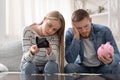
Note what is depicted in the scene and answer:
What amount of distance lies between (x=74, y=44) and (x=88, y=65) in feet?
0.61

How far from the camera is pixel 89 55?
1.70 m

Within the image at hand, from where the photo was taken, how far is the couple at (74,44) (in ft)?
5.12

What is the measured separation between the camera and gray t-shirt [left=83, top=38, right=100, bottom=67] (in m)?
1.68

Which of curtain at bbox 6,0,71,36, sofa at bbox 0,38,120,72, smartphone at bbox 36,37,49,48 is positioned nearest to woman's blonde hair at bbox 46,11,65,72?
smartphone at bbox 36,37,49,48

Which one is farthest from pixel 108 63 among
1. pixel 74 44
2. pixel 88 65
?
pixel 74 44

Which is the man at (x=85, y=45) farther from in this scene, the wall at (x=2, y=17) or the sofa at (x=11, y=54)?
the wall at (x=2, y=17)

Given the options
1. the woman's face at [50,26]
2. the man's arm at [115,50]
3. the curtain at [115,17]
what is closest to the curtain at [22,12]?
the curtain at [115,17]

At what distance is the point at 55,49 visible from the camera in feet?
5.47

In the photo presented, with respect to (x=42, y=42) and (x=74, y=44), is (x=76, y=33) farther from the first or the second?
(x=42, y=42)

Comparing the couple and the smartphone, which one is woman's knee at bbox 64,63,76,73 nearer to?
the couple

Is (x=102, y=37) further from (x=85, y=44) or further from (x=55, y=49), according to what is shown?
(x=55, y=49)

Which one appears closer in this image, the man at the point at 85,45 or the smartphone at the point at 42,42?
the smartphone at the point at 42,42

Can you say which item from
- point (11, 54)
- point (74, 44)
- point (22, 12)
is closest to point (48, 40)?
point (74, 44)

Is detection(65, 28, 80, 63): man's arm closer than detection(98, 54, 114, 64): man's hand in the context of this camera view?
No
